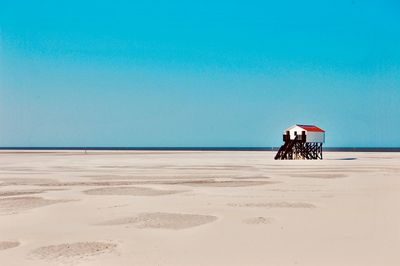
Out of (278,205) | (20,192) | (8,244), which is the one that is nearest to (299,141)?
(20,192)

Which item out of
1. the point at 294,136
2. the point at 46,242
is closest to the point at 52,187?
the point at 46,242

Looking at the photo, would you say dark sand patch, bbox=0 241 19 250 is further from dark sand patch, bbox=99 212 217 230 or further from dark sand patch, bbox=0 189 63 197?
dark sand patch, bbox=0 189 63 197

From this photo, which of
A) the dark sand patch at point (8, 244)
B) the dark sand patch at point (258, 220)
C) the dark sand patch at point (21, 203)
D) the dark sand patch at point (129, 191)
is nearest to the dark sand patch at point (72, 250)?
the dark sand patch at point (8, 244)

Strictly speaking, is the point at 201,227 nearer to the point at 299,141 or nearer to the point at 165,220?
the point at 165,220

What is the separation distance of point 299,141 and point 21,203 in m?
41.9

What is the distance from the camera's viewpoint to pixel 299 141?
51906mm

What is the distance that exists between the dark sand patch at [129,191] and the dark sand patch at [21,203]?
2361mm

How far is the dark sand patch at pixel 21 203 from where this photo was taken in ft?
41.7

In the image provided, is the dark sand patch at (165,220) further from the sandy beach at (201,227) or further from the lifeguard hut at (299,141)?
the lifeguard hut at (299,141)

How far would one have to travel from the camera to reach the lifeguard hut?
51.9m

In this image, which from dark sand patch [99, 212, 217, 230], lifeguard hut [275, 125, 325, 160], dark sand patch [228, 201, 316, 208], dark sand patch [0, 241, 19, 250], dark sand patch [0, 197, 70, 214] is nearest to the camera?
dark sand patch [0, 241, 19, 250]

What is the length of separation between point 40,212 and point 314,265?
27.3ft

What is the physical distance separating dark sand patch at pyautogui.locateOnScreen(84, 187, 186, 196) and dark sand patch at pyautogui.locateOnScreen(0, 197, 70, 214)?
7.75 feet

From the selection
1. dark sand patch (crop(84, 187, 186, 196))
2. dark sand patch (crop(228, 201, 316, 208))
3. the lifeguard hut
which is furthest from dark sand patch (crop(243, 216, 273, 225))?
the lifeguard hut
